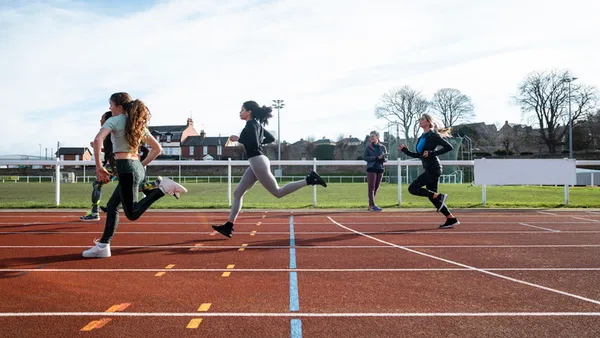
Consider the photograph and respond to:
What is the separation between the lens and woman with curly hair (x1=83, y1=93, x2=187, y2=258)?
5430mm

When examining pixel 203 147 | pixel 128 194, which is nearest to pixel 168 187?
pixel 128 194

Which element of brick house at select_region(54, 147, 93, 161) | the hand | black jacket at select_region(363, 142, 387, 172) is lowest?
the hand

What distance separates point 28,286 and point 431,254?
15.2 feet

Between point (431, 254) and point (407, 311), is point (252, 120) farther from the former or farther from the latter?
point (407, 311)

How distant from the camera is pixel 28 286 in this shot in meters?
4.29

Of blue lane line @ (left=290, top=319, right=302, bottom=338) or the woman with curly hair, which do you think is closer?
blue lane line @ (left=290, top=319, right=302, bottom=338)

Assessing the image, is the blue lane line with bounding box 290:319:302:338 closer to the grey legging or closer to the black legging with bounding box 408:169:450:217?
the grey legging

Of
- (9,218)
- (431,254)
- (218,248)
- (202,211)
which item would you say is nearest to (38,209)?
(9,218)

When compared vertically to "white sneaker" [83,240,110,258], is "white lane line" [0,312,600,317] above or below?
below

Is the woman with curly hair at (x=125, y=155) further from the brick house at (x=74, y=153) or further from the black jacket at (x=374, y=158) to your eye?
the brick house at (x=74, y=153)

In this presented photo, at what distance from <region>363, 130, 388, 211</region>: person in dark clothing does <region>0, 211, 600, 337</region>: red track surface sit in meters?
3.93

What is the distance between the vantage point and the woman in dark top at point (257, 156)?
654 centimetres

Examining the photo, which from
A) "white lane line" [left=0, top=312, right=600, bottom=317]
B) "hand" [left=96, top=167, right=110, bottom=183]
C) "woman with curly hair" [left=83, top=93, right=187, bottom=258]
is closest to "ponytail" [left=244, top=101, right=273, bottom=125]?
"woman with curly hair" [left=83, top=93, right=187, bottom=258]

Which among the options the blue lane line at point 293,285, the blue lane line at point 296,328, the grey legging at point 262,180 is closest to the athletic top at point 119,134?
the grey legging at point 262,180
